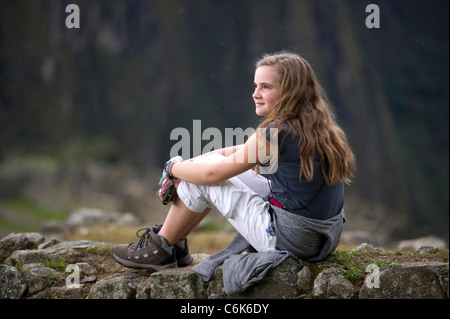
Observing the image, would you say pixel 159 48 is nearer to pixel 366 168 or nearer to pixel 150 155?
pixel 150 155

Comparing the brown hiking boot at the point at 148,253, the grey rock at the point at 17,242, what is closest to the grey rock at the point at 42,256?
the grey rock at the point at 17,242

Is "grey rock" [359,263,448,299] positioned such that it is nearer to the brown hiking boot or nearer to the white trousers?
the white trousers

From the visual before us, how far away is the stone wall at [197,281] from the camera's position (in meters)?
2.10

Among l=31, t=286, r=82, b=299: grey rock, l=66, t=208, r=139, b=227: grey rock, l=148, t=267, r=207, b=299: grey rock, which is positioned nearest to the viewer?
l=148, t=267, r=207, b=299: grey rock

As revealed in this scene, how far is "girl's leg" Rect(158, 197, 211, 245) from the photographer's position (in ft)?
7.58

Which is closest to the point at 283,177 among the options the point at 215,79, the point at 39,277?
the point at 39,277

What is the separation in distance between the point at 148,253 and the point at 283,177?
0.76 m

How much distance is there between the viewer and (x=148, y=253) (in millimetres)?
2375

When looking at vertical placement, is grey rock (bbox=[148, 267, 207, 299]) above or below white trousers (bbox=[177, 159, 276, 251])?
below

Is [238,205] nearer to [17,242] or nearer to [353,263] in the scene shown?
[353,263]

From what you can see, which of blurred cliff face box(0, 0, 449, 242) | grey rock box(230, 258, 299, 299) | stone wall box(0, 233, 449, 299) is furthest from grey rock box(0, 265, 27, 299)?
blurred cliff face box(0, 0, 449, 242)

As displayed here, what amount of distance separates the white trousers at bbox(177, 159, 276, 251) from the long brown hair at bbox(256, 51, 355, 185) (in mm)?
284

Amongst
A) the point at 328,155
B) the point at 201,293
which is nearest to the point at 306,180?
the point at 328,155

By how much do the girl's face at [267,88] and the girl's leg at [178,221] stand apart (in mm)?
589
